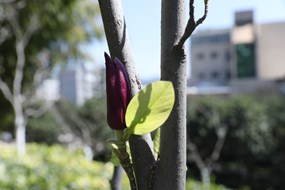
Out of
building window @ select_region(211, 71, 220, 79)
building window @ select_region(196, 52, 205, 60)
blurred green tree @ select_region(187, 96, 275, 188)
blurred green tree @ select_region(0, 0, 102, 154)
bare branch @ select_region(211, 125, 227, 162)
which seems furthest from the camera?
building window @ select_region(196, 52, 205, 60)

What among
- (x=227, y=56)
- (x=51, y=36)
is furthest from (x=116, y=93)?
(x=227, y=56)

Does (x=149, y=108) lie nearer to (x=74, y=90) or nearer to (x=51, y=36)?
(x=51, y=36)

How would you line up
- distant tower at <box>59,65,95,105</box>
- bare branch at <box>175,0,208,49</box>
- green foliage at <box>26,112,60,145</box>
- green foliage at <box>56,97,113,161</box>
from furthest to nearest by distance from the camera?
green foliage at <box>26,112,60,145</box> → distant tower at <box>59,65,95,105</box> → green foliage at <box>56,97,113,161</box> → bare branch at <box>175,0,208,49</box>

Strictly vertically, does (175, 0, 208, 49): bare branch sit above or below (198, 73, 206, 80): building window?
above

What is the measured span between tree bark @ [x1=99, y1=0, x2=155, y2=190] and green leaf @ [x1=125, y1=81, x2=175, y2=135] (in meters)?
0.03

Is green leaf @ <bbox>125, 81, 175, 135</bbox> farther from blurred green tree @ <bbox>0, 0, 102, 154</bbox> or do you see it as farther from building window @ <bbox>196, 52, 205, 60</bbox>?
building window @ <bbox>196, 52, 205, 60</bbox>

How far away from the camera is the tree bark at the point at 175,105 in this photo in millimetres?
520

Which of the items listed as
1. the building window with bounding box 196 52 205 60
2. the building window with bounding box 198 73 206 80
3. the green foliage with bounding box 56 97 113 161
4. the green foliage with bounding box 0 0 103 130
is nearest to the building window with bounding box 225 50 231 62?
the building window with bounding box 196 52 205 60

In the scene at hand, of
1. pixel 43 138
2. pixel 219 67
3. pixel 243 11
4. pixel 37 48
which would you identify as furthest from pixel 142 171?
pixel 219 67

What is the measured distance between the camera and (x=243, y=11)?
3641cm

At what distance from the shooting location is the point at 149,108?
0.52 metres

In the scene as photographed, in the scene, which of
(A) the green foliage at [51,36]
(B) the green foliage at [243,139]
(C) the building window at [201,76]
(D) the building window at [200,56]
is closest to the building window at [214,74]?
(C) the building window at [201,76]

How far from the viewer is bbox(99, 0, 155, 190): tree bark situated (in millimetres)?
542

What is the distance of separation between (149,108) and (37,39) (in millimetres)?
11067
